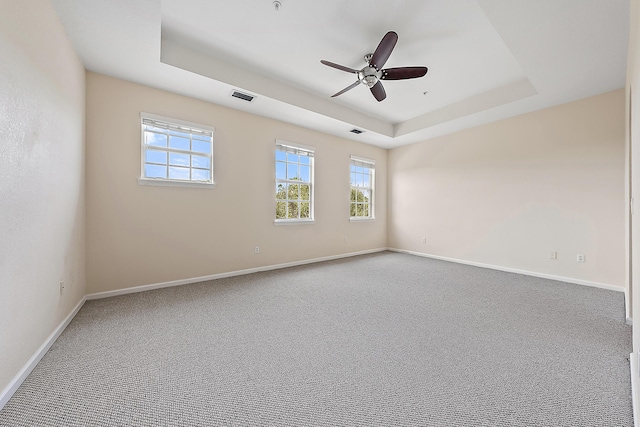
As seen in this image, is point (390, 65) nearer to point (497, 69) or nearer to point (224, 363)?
point (497, 69)

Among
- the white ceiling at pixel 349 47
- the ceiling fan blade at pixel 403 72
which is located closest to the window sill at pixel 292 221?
the white ceiling at pixel 349 47

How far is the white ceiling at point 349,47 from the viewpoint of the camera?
2061mm

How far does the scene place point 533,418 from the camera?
3.93 feet

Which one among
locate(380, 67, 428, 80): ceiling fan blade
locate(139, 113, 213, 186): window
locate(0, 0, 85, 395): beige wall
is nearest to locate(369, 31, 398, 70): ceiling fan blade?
locate(380, 67, 428, 80): ceiling fan blade

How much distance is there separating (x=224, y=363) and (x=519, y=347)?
2.17 m

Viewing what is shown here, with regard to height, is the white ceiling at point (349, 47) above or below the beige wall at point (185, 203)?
above

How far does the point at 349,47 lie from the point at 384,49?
58cm

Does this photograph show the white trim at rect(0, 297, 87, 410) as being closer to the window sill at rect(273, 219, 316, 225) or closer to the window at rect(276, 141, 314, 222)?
the window sill at rect(273, 219, 316, 225)

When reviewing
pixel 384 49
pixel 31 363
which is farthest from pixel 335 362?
pixel 384 49

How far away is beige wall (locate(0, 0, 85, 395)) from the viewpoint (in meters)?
1.33

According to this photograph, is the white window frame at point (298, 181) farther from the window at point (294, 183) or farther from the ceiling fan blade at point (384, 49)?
the ceiling fan blade at point (384, 49)

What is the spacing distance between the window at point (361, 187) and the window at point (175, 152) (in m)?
3.07

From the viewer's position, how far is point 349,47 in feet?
9.19

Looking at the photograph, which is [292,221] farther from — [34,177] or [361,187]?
[34,177]
